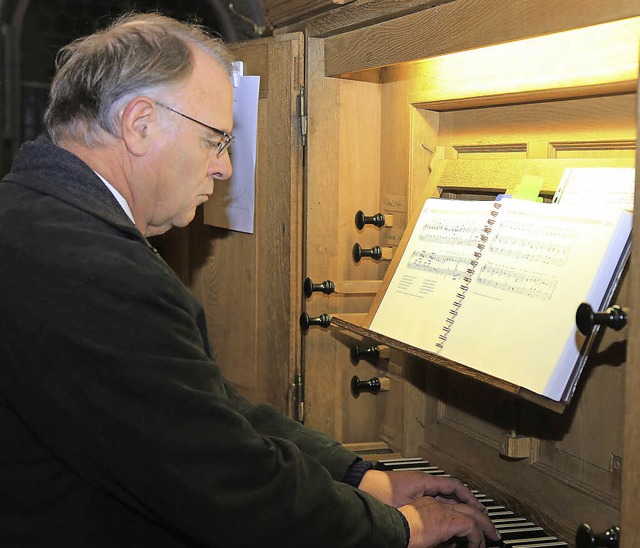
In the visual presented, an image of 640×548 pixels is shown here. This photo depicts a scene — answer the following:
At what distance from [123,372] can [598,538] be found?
2.49 ft

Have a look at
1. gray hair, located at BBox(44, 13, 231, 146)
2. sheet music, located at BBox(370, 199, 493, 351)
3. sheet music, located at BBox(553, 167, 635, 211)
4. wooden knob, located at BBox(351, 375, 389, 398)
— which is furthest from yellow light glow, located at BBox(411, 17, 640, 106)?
wooden knob, located at BBox(351, 375, 389, 398)

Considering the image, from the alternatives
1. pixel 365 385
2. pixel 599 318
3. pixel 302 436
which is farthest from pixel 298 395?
pixel 599 318

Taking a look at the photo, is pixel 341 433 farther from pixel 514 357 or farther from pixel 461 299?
pixel 514 357

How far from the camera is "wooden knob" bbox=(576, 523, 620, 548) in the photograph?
54.0 inches

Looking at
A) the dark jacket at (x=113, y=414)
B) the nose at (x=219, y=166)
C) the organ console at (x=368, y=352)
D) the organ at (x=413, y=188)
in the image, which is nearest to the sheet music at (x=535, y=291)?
the organ at (x=413, y=188)

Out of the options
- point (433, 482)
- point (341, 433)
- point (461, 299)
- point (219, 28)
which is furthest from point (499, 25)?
point (219, 28)

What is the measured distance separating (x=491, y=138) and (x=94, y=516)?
1234 mm

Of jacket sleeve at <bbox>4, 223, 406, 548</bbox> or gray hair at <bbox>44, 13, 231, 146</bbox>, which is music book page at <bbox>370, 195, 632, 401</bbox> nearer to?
jacket sleeve at <bbox>4, 223, 406, 548</bbox>

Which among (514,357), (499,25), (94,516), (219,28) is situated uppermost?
(219,28)

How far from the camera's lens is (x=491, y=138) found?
2.09m

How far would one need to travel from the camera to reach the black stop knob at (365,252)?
8.11 ft

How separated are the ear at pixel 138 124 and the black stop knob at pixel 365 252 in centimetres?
101

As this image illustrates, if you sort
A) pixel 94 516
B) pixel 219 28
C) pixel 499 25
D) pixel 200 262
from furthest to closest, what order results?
pixel 219 28 → pixel 200 262 → pixel 499 25 → pixel 94 516

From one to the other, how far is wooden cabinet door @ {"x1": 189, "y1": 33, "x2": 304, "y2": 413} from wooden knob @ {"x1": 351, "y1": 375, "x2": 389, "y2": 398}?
0.58 feet
